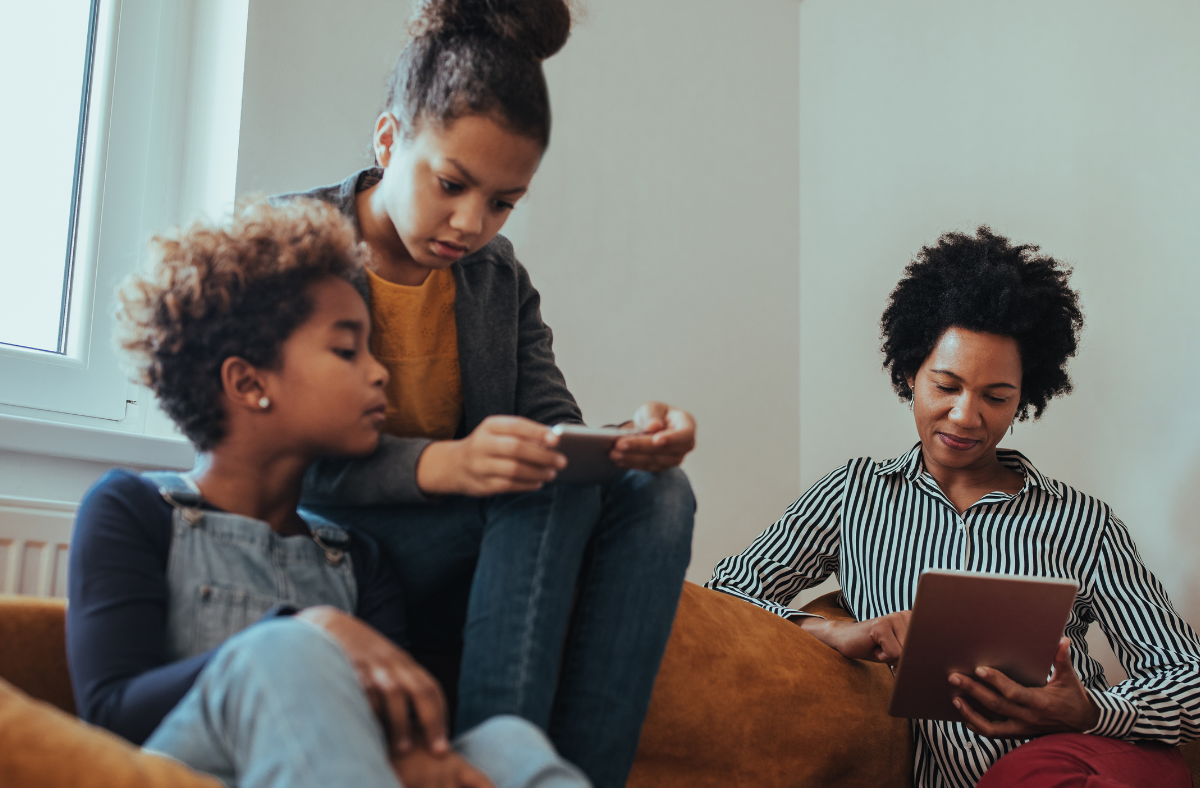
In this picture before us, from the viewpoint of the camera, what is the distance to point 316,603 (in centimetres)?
92

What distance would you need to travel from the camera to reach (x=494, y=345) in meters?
1.18

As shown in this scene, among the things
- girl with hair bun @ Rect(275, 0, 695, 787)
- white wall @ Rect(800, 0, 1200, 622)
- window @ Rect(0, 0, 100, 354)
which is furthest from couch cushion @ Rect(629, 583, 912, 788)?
window @ Rect(0, 0, 100, 354)

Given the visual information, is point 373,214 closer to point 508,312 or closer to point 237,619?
point 508,312

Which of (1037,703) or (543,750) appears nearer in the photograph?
(543,750)

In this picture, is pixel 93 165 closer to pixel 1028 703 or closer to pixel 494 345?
pixel 494 345

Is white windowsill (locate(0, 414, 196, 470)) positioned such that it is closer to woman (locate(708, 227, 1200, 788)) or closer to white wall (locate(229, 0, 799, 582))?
white wall (locate(229, 0, 799, 582))

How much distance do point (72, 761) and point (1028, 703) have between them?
113cm

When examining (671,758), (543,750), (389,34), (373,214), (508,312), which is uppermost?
(389,34)

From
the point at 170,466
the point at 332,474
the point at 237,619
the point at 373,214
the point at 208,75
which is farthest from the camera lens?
the point at 208,75

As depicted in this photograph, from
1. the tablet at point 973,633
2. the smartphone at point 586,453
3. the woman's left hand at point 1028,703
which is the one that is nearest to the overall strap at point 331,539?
the smartphone at point 586,453

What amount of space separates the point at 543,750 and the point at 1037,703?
868mm

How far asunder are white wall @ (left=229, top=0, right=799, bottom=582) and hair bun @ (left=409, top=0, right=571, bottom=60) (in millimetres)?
792

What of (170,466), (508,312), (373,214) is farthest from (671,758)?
(170,466)

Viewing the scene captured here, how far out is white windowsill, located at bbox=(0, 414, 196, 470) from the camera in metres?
1.39
